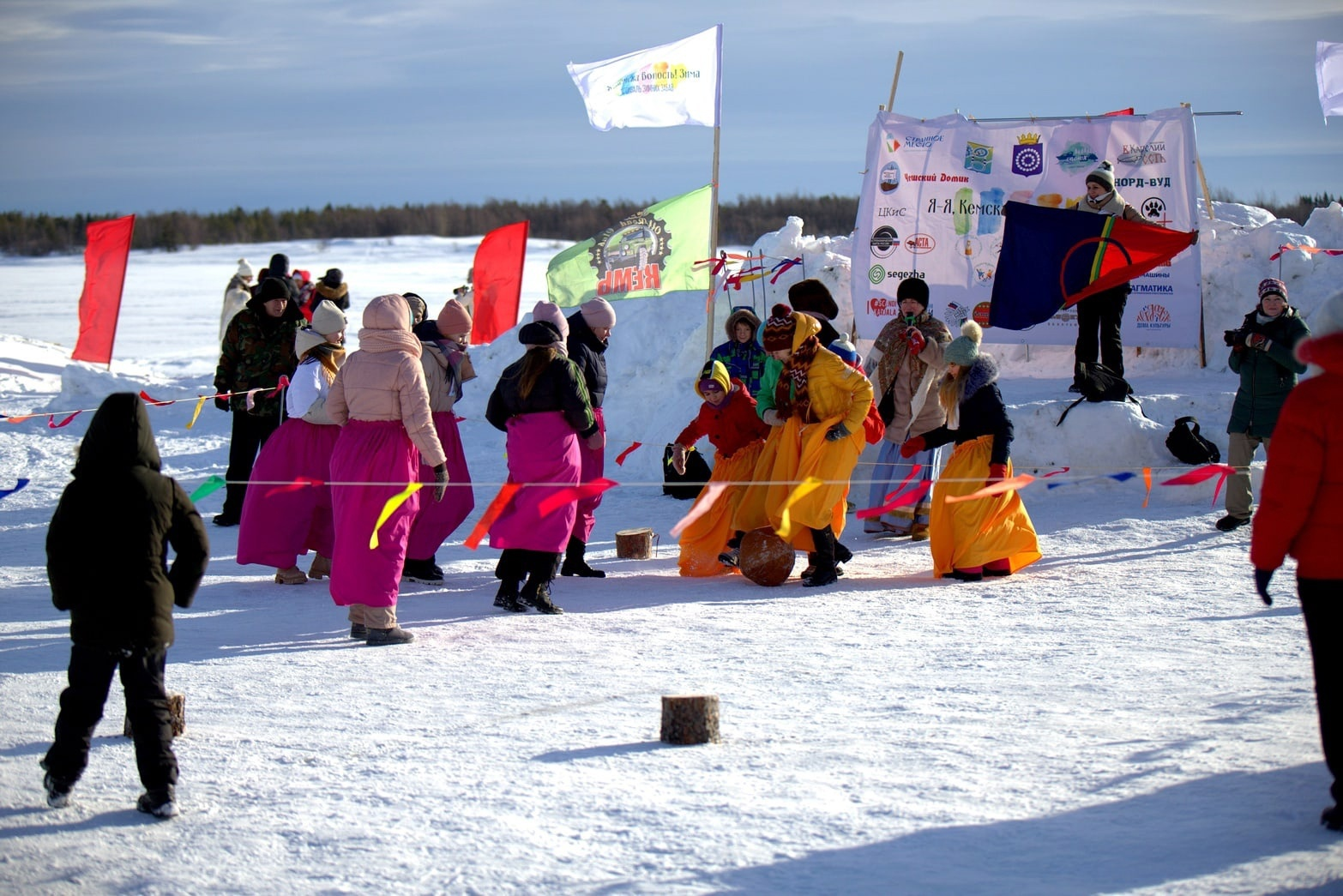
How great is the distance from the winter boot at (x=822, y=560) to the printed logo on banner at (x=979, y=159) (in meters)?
5.87

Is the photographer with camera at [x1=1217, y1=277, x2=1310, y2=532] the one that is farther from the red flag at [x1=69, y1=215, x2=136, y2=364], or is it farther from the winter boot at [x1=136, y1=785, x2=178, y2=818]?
the red flag at [x1=69, y1=215, x2=136, y2=364]

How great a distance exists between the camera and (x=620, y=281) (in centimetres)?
1084

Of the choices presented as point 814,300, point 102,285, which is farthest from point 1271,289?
point 102,285

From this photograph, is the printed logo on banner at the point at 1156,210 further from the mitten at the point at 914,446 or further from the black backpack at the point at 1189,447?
the mitten at the point at 914,446

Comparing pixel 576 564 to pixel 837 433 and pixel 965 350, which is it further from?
pixel 965 350

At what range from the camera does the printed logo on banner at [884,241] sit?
12734mm

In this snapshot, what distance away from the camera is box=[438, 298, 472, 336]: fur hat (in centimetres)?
813

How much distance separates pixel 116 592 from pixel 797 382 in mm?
4675

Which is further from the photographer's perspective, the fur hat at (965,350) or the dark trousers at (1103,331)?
the dark trousers at (1103,331)

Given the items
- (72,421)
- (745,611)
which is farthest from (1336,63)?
(72,421)

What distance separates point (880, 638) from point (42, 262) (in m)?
43.0

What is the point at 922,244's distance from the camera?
41.6 ft

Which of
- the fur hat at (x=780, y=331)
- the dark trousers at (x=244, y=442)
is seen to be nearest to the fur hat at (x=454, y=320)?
the fur hat at (x=780, y=331)

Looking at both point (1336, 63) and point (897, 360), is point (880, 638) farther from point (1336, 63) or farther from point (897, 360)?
point (1336, 63)
